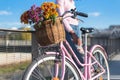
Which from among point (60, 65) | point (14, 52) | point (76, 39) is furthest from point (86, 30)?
point (14, 52)

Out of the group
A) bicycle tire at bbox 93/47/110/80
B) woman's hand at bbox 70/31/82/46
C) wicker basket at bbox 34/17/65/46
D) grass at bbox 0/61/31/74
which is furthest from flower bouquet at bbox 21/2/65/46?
grass at bbox 0/61/31/74

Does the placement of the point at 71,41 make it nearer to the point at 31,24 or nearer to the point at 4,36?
the point at 31,24

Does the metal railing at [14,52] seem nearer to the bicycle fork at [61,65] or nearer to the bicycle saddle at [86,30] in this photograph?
the bicycle saddle at [86,30]

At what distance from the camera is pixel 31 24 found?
4.61 metres

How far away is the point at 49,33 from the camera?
439 centimetres

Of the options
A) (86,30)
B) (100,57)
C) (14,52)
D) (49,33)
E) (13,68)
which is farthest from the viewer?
(13,68)

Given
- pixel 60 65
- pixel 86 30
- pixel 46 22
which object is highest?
pixel 46 22

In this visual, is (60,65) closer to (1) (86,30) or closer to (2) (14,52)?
(1) (86,30)

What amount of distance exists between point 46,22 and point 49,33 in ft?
0.44

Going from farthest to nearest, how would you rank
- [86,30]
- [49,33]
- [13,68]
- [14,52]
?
[13,68] < [14,52] < [86,30] < [49,33]

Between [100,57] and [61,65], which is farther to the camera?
[100,57]

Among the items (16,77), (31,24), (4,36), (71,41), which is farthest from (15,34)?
(31,24)

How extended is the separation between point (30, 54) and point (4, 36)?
2.01 feet

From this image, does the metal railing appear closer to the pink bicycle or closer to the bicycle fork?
the pink bicycle
